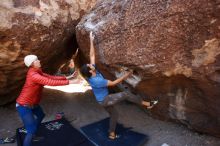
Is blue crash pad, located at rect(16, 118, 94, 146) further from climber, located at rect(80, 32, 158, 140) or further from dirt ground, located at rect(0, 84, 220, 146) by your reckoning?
climber, located at rect(80, 32, 158, 140)

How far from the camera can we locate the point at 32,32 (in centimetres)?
572

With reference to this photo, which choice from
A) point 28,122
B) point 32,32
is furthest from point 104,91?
point 32,32

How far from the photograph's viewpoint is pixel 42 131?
18.9 ft

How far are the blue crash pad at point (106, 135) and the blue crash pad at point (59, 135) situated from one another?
13 centimetres

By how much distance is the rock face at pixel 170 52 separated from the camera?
4156mm

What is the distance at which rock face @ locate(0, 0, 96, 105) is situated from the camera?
5527 mm

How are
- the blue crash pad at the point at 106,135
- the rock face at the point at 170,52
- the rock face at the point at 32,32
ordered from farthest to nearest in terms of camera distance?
the rock face at the point at 32,32
the blue crash pad at the point at 106,135
the rock face at the point at 170,52

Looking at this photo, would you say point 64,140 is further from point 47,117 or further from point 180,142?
point 180,142

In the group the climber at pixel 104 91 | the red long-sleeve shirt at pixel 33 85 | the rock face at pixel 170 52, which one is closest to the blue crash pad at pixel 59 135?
the climber at pixel 104 91

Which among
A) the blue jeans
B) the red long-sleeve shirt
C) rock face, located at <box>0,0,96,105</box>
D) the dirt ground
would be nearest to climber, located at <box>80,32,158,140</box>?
the red long-sleeve shirt

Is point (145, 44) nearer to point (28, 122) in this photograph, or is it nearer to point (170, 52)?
point (170, 52)

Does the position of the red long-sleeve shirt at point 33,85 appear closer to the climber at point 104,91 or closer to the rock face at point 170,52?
the climber at point 104,91

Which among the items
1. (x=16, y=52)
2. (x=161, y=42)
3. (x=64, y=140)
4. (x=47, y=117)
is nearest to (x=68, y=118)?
(x=47, y=117)

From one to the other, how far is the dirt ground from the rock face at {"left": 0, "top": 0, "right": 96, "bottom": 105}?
2.43 feet
